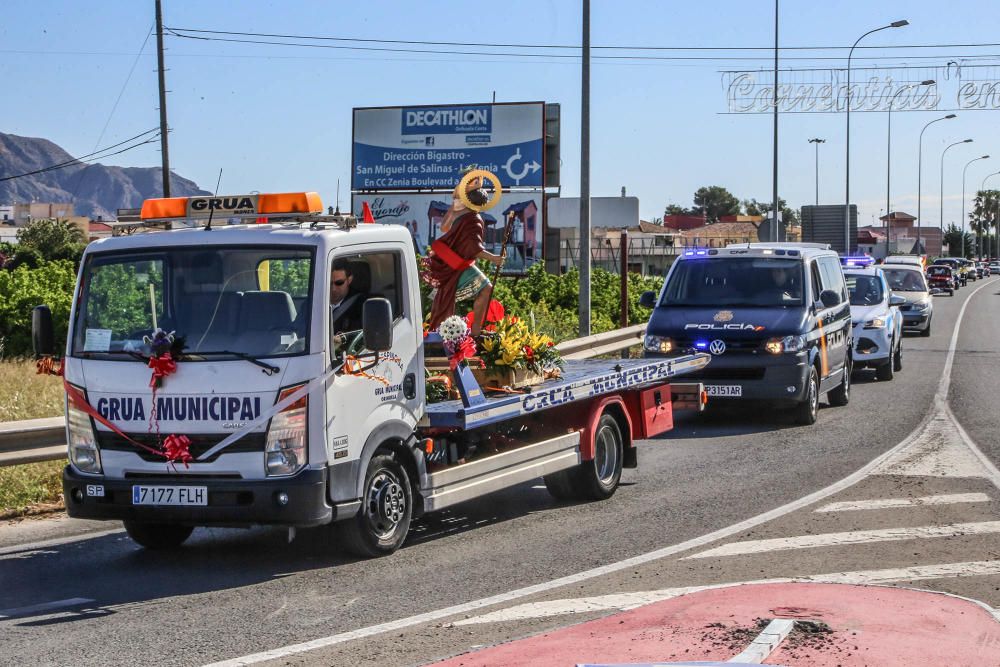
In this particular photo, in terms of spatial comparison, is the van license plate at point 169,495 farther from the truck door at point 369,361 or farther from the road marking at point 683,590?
the road marking at point 683,590

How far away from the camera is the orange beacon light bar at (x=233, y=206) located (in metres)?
8.29

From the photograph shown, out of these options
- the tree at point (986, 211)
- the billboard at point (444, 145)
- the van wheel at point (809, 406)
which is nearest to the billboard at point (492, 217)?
the billboard at point (444, 145)

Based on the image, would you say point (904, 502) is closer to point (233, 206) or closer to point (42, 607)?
point (233, 206)

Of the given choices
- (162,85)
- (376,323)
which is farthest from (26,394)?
(162,85)

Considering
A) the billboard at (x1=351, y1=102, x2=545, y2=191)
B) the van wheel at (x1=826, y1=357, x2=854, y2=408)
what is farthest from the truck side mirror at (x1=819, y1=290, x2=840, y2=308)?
the billboard at (x1=351, y1=102, x2=545, y2=191)

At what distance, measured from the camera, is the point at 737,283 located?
1575 cm

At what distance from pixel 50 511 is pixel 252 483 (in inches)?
133

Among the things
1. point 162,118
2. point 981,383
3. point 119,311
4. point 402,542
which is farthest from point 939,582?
point 162,118

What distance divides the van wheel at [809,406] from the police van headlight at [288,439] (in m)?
8.90

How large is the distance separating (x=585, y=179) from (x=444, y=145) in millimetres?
21393

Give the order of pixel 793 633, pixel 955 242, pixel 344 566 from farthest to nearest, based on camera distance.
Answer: pixel 955 242 → pixel 344 566 → pixel 793 633

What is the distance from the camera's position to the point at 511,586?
7.53m

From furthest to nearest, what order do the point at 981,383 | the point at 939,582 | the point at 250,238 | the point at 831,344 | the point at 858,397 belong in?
the point at 981,383 < the point at 858,397 < the point at 831,344 < the point at 250,238 < the point at 939,582

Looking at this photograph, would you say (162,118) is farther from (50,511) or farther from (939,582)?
(939,582)
